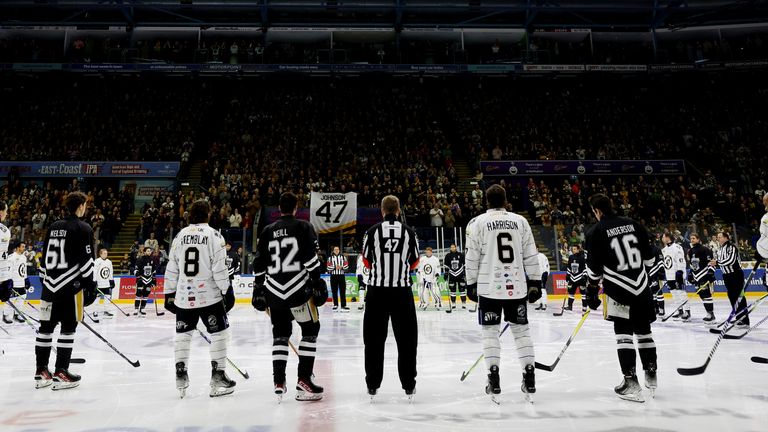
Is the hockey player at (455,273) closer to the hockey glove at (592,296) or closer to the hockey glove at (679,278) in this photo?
the hockey glove at (679,278)

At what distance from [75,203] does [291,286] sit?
2715 millimetres

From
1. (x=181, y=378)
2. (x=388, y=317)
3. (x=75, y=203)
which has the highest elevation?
(x=75, y=203)

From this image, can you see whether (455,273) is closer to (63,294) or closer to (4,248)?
(4,248)

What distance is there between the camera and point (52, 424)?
377cm

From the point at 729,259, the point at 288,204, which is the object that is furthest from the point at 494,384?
the point at 729,259

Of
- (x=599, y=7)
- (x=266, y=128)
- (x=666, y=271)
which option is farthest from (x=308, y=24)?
(x=666, y=271)

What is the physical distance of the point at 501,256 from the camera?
4.47m

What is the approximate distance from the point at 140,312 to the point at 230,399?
32.2 feet

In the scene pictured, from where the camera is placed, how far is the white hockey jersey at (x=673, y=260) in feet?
38.2

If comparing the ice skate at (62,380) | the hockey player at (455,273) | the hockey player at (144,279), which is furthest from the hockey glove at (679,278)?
the hockey player at (144,279)

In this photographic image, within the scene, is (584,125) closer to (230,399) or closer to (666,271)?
(666,271)

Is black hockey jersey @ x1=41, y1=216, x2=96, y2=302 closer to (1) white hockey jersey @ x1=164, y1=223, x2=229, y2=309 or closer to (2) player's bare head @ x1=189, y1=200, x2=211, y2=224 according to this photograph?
(1) white hockey jersey @ x1=164, y1=223, x2=229, y2=309

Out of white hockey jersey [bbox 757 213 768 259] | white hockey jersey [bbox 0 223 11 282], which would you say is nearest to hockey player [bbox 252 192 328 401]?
white hockey jersey [bbox 0 223 11 282]

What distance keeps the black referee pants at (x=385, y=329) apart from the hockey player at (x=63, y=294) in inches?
120
